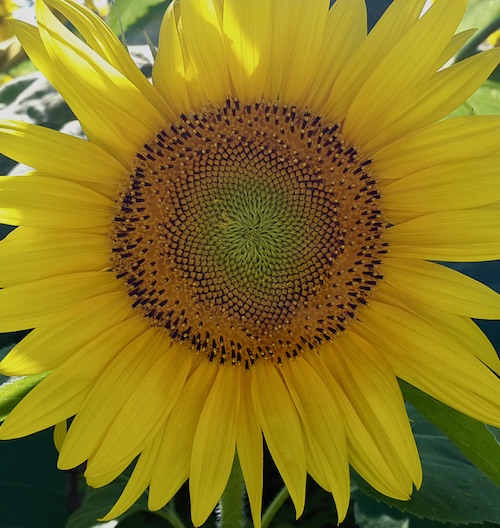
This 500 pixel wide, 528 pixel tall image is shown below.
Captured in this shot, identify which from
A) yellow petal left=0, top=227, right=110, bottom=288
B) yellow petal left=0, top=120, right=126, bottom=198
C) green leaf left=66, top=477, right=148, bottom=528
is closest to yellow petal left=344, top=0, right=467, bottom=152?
yellow petal left=0, top=120, right=126, bottom=198

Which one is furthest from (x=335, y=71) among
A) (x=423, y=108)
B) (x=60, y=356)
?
(x=60, y=356)

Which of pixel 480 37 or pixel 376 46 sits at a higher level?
pixel 480 37

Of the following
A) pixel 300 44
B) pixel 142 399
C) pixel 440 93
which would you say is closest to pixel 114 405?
pixel 142 399

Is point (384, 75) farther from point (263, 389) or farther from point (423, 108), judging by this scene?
point (263, 389)

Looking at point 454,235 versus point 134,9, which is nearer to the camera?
point 454,235

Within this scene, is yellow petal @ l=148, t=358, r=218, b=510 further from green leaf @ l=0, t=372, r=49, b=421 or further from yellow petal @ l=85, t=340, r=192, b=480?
green leaf @ l=0, t=372, r=49, b=421

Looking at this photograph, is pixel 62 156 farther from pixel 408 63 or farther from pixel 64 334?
pixel 408 63
